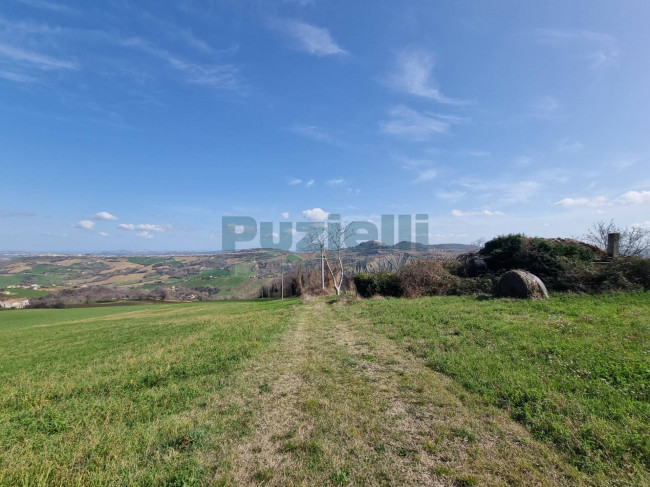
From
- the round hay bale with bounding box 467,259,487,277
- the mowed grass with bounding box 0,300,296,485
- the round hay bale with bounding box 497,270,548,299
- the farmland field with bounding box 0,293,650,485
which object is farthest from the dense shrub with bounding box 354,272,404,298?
the mowed grass with bounding box 0,300,296,485

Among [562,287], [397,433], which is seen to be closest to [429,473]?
[397,433]

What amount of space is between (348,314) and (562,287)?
8.59m

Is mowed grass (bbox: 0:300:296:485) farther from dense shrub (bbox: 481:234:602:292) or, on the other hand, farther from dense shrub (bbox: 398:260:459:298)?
dense shrub (bbox: 481:234:602:292)

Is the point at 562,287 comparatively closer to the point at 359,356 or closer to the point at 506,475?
the point at 359,356

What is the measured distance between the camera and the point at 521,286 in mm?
10258

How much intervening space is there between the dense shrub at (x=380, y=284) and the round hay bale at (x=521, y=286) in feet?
18.4

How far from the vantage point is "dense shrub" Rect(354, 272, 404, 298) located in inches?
641

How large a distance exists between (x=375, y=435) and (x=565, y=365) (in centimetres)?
346

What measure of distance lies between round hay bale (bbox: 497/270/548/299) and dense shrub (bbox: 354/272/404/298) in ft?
18.4

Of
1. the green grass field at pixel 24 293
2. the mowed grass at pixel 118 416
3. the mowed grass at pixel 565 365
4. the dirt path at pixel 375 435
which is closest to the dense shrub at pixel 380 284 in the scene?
the mowed grass at pixel 565 365

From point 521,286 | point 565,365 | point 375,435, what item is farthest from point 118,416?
point 521,286

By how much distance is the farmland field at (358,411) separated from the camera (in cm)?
261

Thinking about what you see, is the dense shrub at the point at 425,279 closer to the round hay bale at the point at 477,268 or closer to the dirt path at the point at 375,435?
the round hay bale at the point at 477,268

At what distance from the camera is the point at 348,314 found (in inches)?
455
